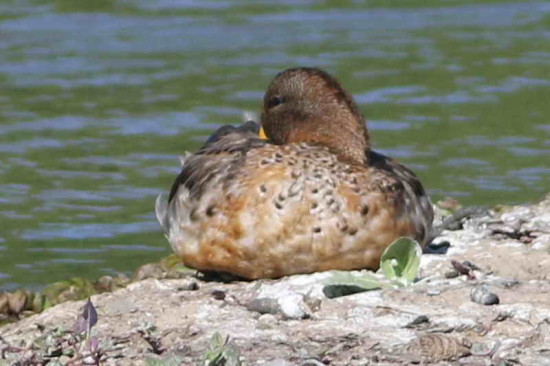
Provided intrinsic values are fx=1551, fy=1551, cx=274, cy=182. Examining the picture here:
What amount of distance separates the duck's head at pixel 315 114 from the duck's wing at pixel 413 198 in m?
0.15

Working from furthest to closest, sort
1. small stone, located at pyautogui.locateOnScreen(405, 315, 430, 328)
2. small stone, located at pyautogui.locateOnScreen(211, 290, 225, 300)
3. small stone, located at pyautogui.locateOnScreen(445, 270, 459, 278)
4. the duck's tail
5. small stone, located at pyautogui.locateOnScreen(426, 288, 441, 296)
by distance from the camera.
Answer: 1. the duck's tail
2. small stone, located at pyautogui.locateOnScreen(445, 270, 459, 278)
3. small stone, located at pyautogui.locateOnScreen(211, 290, 225, 300)
4. small stone, located at pyautogui.locateOnScreen(426, 288, 441, 296)
5. small stone, located at pyautogui.locateOnScreen(405, 315, 430, 328)

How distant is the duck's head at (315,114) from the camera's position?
809 centimetres

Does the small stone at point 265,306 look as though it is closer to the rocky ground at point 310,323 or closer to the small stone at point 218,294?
the rocky ground at point 310,323

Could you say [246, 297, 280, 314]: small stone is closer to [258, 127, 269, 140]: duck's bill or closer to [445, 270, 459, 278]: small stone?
[445, 270, 459, 278]: small stone

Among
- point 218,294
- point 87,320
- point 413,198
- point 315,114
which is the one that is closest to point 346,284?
point 218,294

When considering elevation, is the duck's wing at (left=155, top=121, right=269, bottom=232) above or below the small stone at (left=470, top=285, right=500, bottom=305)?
above

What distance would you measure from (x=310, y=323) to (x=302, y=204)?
84 cm

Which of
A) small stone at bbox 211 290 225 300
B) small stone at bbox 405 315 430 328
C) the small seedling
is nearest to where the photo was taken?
the small seedling

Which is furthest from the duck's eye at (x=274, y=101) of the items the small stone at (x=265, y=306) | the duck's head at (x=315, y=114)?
the small stone at (x=265, y=306)

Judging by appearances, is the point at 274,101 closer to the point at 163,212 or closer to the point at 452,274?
the point at 163,212

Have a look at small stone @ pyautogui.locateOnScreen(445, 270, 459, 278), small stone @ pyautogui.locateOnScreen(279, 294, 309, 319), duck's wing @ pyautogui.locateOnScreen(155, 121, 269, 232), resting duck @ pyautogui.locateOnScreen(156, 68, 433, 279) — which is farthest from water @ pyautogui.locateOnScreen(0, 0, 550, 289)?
small stone @ pyautogui.locateOnScreen(279, 294, 309, 319)

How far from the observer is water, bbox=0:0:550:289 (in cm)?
1091

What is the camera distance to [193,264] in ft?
25.7

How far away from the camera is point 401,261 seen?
24.1 ft
